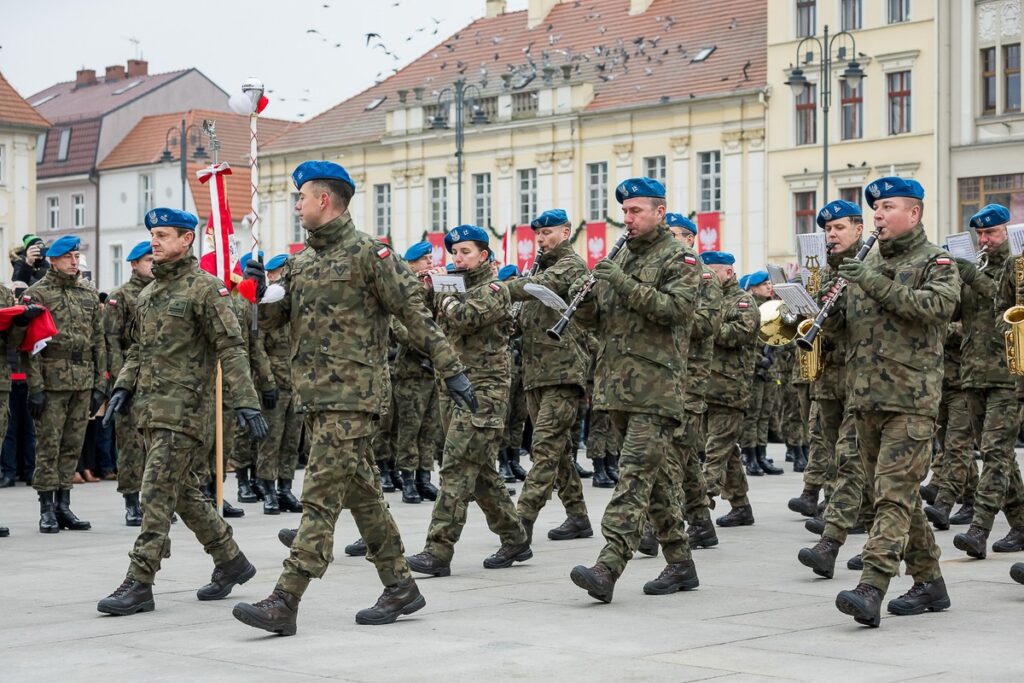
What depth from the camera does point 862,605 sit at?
27.7 ft

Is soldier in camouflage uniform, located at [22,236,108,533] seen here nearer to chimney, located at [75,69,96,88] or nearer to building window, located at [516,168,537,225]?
building window, located at [516,168,537,225]

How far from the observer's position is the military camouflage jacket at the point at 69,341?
44.4 ft

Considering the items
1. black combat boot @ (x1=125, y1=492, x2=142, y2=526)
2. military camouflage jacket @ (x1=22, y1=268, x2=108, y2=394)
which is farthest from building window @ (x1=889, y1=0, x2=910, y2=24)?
black combat boot @ (x1=125, y1=492, x2=142, y2=526)

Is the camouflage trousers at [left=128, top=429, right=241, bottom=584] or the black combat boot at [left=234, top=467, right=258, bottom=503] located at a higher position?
the camouflage trousers at [left=128, top=429, right=241, bottom=584]

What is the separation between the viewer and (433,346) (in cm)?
852

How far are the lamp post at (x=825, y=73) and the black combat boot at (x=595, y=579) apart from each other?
3100cm

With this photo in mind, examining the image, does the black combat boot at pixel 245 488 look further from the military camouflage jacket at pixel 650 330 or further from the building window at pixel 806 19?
the building window at pixel 806 19

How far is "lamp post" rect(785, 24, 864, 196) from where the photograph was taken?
3988 centimetres

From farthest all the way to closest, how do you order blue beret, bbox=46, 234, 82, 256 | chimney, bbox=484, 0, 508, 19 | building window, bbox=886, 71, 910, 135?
1. chimney, bbox=484, 0, 508, 19
2. building window, bbox=886, 71, 910, 135
3. blue beret, bbox=46, 234, 82, 256

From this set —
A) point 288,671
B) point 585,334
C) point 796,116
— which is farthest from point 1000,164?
point 288,671

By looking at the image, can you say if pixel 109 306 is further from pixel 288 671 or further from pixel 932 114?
pixel 932 114

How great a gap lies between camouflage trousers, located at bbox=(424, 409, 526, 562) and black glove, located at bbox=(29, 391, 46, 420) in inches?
160

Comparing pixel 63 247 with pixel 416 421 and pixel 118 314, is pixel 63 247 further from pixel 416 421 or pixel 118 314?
pixel 416 421

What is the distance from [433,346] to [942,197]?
40.3 m
